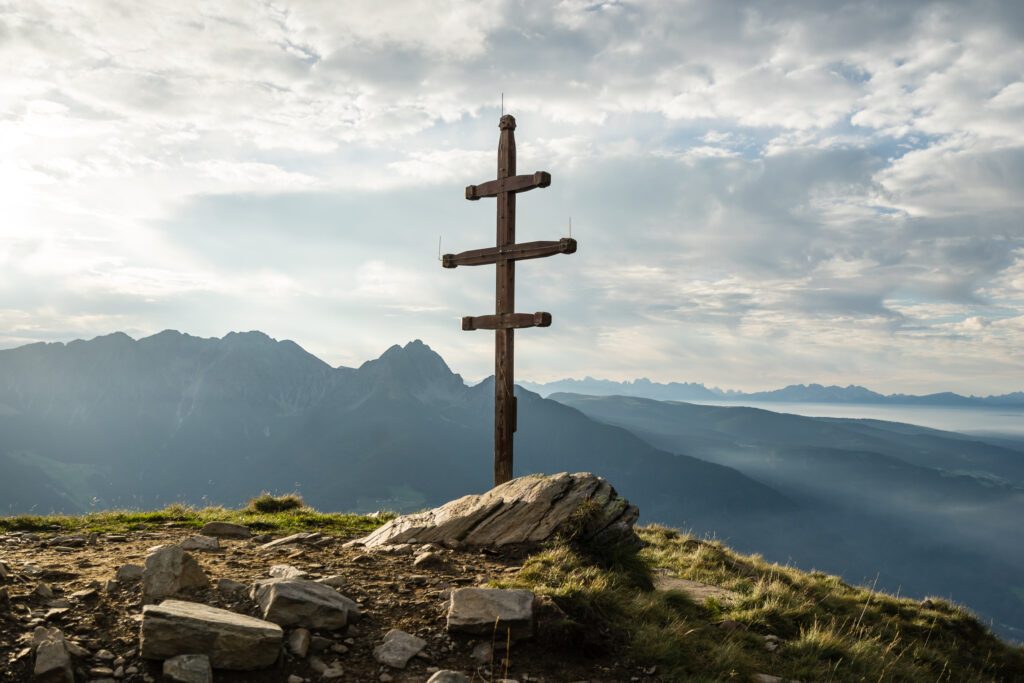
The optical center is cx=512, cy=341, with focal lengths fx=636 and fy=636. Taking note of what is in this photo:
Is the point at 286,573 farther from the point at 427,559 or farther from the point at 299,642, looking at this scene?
the point at 427,559

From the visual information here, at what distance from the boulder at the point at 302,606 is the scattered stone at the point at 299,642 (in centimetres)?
19

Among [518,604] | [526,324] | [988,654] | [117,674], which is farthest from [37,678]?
[988,654]

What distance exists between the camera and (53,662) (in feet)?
19.2

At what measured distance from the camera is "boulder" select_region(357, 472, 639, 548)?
36.8 ft

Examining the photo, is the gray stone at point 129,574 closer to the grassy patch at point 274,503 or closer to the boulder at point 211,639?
the boulder at point 211,639

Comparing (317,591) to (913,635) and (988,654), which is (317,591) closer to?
(913,635)

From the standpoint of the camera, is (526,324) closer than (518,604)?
No

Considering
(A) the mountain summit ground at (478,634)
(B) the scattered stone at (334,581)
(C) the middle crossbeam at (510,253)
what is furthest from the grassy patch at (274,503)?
(B) the scattered stone at (334,581)

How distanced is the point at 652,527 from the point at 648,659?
12.7 m

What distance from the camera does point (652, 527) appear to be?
64.5 ft

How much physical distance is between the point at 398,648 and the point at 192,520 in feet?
36.1

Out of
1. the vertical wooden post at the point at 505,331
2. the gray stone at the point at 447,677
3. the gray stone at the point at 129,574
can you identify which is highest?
the vertical wooden post at the point at 505,331

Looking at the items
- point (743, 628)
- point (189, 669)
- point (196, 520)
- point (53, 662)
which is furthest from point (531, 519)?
point (196, 520)

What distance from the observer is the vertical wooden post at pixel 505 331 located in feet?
56.0
